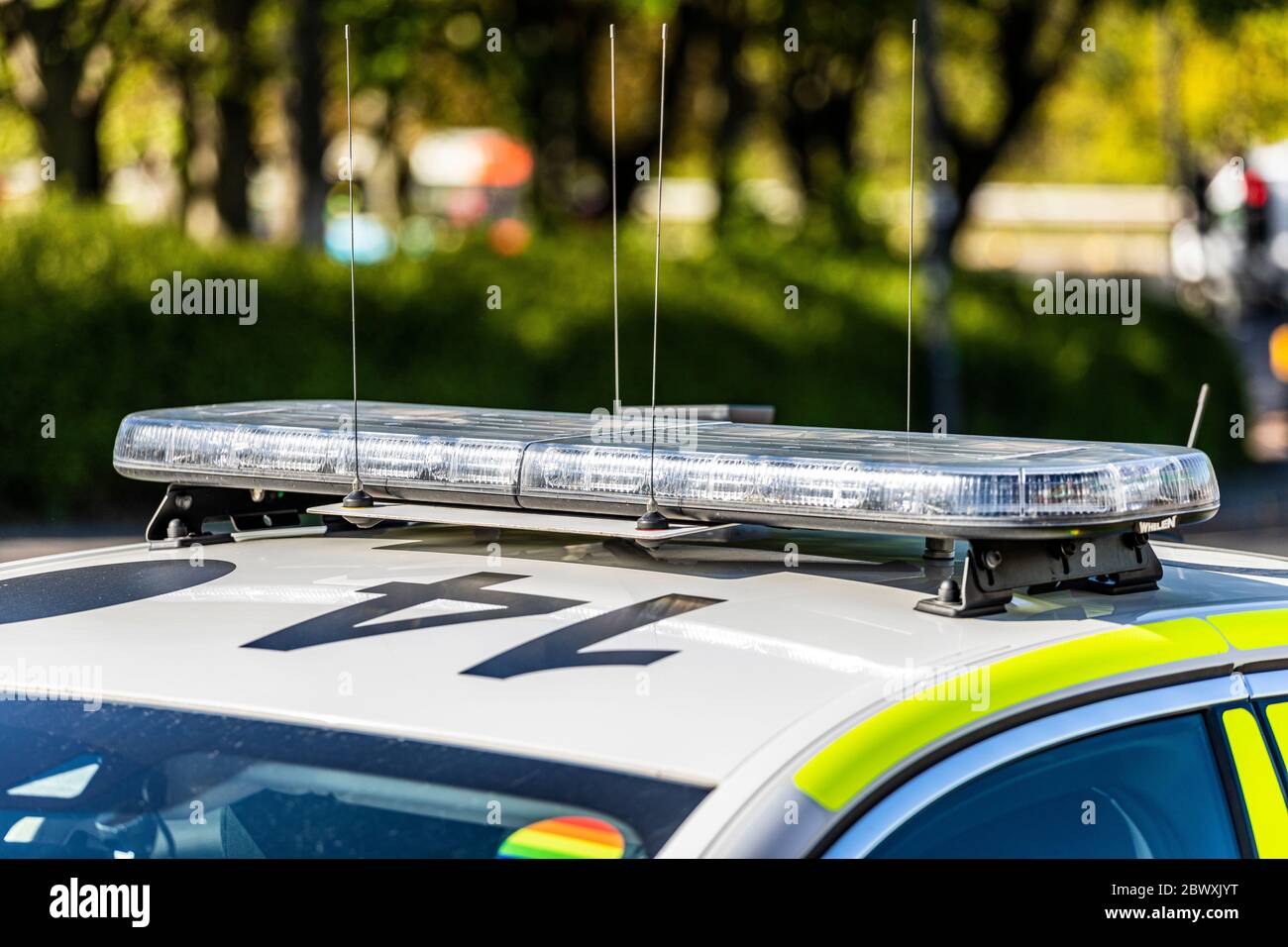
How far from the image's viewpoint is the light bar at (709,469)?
7.02 feet

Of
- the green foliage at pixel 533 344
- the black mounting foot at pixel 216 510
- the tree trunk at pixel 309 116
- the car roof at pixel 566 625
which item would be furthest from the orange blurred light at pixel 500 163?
the car roof at pixel 566 625

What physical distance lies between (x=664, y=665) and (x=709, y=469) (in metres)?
0.39

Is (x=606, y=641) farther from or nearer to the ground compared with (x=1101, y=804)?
farther from the ground

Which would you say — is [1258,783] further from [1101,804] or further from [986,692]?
[986,692]

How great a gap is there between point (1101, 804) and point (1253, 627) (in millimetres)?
401

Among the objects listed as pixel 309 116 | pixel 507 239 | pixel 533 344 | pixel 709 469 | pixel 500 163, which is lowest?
pixel 709 469

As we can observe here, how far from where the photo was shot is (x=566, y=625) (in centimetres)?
215

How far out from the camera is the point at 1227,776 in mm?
2232

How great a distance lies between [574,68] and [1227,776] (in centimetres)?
2238

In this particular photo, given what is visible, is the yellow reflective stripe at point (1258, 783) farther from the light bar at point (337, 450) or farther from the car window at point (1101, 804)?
the light bar at point (337, 450)

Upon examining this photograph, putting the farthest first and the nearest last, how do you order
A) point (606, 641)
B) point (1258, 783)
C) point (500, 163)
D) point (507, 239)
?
1. point (500, 163)
2. point (507, 239)
3. point (1258, 783)
4. point (606, 641)

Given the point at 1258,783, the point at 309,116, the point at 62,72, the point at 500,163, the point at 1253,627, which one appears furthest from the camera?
the point at 500,163

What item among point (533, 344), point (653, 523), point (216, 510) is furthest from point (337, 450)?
point (533, 344)

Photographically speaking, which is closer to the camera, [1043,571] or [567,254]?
[1043,571]
